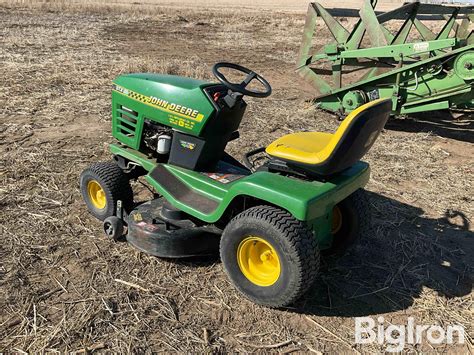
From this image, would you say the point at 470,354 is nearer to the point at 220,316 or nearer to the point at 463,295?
the point at 463,295

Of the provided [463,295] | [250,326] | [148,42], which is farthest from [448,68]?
[148,42]

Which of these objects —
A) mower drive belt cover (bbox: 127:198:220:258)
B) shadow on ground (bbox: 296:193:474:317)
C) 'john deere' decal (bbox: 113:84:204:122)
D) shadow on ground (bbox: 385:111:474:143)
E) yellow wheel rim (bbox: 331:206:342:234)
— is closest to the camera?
shadow on ground (bbox: 296:193:474:317)

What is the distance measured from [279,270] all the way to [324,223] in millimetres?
471

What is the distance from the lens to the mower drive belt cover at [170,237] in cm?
303

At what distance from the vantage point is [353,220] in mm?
3168

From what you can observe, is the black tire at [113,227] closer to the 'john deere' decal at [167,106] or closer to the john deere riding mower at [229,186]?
the john deere riding mower at [229,186]

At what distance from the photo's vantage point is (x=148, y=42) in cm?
1322

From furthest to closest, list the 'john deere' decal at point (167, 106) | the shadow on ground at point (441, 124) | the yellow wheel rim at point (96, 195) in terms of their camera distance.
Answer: the shadow on ground at point (441, 124), the yellow wheel rim at point (96, 195), the 'john deere' decal at point (167, 106)

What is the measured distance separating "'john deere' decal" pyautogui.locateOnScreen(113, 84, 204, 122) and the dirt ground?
1.03 meters

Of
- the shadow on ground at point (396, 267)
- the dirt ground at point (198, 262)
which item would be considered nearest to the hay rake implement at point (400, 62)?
the dirt ground at point (198, 262)

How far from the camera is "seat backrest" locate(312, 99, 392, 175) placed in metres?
2.44

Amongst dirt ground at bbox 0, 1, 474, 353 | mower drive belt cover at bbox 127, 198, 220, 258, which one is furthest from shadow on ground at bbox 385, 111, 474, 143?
mower drive belt cover at bbox 127, 198, 220, 258

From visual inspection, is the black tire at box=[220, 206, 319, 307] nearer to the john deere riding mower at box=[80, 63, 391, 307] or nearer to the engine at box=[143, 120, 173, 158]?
the john deere riding mower at box=[80, 63, 391, 307]

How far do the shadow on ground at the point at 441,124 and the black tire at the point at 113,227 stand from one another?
4.57 m
